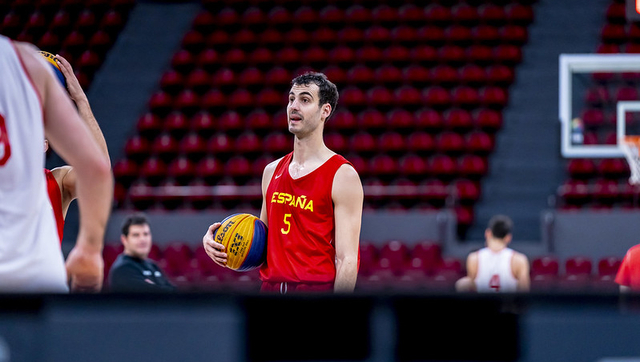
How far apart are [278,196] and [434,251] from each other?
216 inches

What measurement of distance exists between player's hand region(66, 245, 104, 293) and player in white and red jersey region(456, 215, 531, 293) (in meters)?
5.14

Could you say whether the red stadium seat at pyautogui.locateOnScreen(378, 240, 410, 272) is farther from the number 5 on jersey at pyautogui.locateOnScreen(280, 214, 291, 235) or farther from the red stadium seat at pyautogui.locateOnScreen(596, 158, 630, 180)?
the number 5 on jersey at pyautogui.locateOnScreen(280, 214, 291, 235)

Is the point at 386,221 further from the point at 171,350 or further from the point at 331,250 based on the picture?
the point at 171,350

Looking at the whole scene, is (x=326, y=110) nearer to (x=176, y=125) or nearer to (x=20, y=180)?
(x=20, y=180)

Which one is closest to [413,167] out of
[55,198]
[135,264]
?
[135,264]

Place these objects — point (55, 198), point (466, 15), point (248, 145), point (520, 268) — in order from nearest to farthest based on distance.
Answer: point (55, 198)
point (520, 268)
point (248, 145)
point (466, 15)

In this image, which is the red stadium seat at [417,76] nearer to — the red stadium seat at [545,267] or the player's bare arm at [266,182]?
the red stadium seat at [545,267]

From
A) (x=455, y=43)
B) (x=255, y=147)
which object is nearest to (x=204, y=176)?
(x=255, y=147)

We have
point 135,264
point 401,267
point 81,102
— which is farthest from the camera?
point 401,267

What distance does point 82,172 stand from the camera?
1623mm

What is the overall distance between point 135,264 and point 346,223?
2.50 m

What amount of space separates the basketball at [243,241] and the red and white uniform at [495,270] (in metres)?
3.41

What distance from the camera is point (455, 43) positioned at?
39.7 ft

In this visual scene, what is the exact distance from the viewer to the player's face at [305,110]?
358 centimetres
